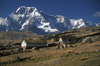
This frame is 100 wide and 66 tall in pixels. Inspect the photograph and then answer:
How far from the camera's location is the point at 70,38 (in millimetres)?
82375

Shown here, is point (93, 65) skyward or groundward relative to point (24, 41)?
groundward

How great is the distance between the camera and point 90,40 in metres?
49.0

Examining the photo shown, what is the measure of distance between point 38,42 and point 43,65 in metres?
45.8

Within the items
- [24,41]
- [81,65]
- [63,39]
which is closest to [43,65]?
[81,65]

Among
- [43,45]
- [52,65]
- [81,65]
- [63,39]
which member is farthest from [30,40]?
[81,65]

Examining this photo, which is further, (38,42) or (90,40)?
(38,42)

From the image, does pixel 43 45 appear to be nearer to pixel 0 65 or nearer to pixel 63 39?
pixel 63 39

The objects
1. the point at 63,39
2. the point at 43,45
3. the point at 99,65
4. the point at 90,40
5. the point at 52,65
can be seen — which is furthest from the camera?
the point at 63,39

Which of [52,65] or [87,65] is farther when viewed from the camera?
[52,65]

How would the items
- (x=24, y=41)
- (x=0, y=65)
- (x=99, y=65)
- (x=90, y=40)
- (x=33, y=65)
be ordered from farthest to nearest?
1. (x=24, y=41)
2. (x=90, y=40)
3. (x=0, y=65)
4. (x=33, y=65)
5. (x=99, y=65)

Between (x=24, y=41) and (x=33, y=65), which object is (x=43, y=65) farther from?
(x=24, y=41)

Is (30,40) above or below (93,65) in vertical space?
above

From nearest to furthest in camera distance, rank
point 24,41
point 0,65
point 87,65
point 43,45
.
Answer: point 87,65
point 0,65
point 24,41
point 43,45

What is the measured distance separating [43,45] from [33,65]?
46.4 metres
